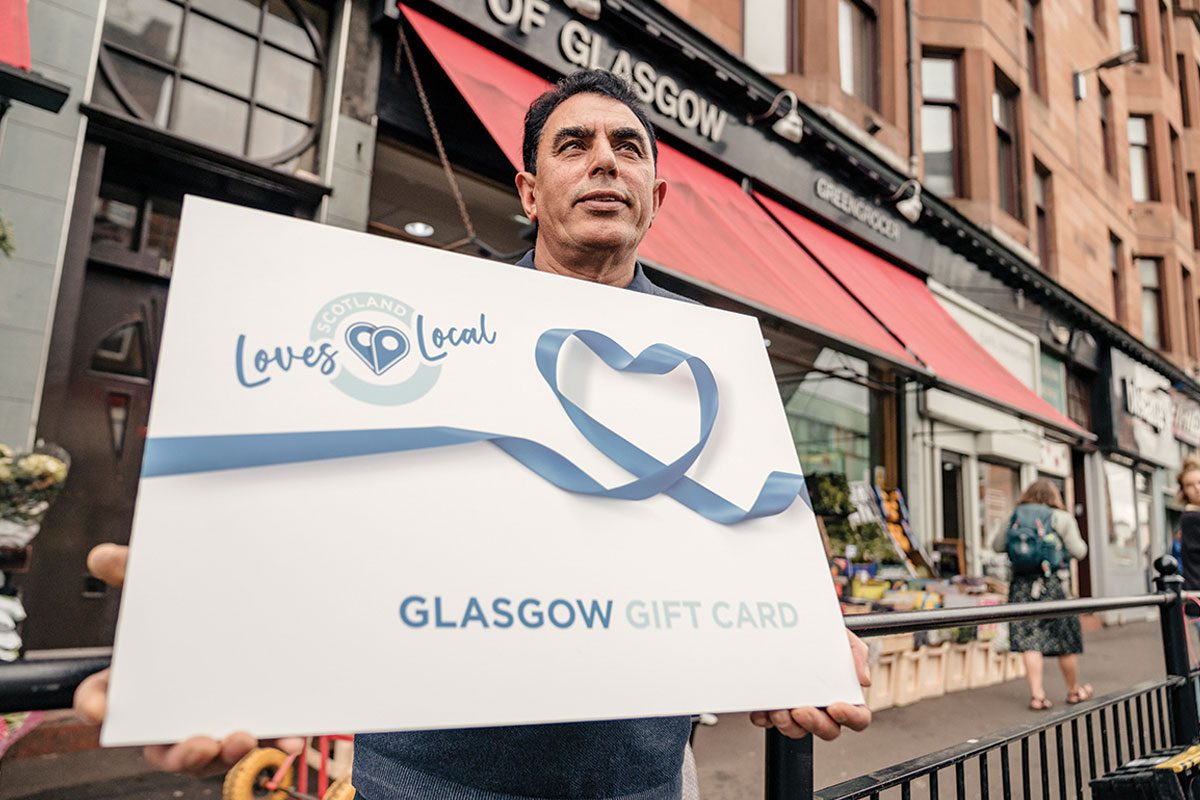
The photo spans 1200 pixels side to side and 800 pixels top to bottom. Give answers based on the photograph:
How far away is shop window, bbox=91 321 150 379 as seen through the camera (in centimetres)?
389

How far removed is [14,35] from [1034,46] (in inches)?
623

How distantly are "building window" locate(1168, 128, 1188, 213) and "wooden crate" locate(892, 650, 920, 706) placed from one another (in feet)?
66.3

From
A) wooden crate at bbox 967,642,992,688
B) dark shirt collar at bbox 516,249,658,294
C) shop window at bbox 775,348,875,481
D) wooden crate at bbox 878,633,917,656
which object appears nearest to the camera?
dark shirt collar at bbox 516,249,658,294

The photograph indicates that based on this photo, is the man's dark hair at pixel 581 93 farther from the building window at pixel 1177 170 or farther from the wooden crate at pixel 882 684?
the building window at pixel 1177 170

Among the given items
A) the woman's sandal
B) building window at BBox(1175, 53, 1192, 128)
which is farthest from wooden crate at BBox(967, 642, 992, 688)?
building window at BBox(1175, 53, 1192, 128)

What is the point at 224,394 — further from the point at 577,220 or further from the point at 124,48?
the point at 124,48

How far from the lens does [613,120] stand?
153cm

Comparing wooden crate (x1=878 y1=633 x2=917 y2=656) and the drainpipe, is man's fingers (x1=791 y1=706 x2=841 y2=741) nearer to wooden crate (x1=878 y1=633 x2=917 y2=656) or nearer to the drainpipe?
wooden crate (x1=878 y1=633 x2=917 y2=656)

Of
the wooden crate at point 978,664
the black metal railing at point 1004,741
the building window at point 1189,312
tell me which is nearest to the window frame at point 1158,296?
the building window at point 1189,312

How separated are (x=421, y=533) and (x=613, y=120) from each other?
3.26 ft

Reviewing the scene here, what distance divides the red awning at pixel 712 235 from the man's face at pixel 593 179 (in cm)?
232

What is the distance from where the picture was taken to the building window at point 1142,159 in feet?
62.4

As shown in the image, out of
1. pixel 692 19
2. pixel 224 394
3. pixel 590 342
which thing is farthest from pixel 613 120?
pixel 692 19

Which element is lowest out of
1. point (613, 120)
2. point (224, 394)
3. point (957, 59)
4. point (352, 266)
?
point (224, 394)
